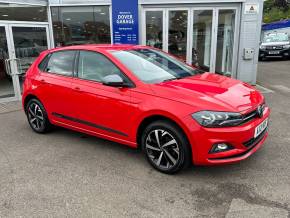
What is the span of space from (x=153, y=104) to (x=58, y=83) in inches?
75.5

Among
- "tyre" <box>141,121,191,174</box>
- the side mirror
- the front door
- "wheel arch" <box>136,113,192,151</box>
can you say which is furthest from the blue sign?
"tyre" <box>141,121,191,174</box>

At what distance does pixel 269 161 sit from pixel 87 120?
2.64m

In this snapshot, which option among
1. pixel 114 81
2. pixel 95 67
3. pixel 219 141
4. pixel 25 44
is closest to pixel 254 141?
pixel 219 141

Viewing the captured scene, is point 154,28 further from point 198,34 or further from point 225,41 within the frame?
point 225,41

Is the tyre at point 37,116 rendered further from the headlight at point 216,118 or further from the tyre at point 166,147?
the headlight at point 216,118

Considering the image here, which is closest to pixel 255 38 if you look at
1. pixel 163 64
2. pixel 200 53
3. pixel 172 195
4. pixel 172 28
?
pixel 200 53

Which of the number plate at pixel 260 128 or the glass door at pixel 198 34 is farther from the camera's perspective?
the glass door at pixel 198 34

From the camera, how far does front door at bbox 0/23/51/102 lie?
7.96 meters

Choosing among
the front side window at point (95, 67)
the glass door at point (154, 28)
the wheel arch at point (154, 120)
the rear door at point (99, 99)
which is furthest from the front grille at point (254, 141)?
the glass door at point (154, 28)

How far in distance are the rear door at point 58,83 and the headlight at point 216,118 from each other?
2174 millimetres

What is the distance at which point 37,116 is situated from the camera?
A: 208 inches

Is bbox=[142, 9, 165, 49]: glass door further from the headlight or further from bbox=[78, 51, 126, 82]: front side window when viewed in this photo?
the headlight

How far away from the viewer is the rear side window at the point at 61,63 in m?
4.66

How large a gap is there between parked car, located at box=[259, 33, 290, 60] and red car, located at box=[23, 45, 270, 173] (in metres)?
15.2
